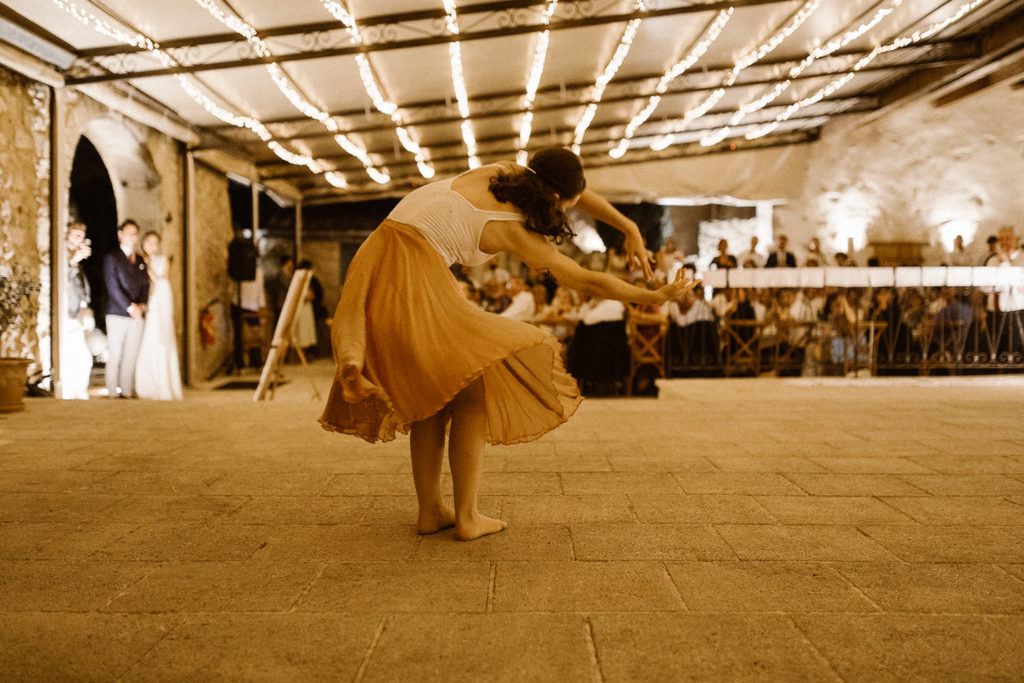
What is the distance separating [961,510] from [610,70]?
309 inches

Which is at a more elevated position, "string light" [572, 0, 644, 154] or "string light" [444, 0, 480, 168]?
"string light" [572, 0, 644, 154]

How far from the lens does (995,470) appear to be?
129 inches

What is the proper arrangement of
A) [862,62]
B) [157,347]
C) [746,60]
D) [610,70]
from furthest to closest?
[862,62], [746,60], [610,70], [157,347]

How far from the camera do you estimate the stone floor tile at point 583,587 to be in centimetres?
176

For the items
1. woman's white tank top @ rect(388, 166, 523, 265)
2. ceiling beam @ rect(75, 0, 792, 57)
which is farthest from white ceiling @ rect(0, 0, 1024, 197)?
woman's white tank top @ rect(388, 166, 523, 265)

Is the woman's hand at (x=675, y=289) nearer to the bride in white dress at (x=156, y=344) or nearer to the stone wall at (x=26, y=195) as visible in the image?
the stone wall at (x=26, y=195)

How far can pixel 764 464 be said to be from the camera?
11.3 ft

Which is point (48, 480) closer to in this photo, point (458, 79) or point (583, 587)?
point (583, 587)

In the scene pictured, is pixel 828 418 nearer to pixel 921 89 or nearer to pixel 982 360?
pixel 982 360

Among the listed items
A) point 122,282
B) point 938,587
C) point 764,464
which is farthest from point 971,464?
point 122,282

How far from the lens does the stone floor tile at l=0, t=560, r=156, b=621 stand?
1.79 m

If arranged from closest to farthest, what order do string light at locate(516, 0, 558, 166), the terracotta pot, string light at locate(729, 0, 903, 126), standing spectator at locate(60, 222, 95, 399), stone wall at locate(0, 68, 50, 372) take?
the terracotta pot < stone wall at locate(0, 68, 50, 372) < standing spectator at locate(60, 222, 95, 399) < string light at locate(516, 0, 558, 166) < string light at locate(729, 0, 903, 126)

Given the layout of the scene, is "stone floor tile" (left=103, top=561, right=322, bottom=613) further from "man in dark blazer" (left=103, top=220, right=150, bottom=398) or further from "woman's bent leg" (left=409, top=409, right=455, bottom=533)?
"man in dark blazer" (left=103, top=220, right=150, bottom=398)

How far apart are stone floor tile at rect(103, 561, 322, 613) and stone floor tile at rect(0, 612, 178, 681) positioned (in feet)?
0.24
